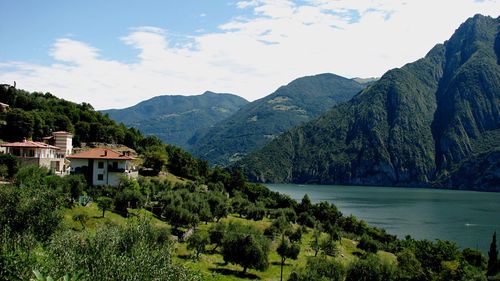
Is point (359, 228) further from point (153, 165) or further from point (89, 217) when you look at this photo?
point (89, 217)

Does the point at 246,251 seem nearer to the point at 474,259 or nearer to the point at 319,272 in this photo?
the point at 319,272

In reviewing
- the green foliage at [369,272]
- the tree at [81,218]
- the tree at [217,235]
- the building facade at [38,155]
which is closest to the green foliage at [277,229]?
the tree at [217,235]

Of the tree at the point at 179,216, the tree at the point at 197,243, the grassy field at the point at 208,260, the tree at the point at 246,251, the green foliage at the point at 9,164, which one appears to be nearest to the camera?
the grassy field at the point at 208,260

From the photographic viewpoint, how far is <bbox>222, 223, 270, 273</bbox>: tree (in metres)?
50.8

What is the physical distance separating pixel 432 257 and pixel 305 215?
30.9 m

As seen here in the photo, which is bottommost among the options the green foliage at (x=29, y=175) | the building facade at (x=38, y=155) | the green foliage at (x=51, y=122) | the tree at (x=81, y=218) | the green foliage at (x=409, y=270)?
the green foliage at (x=409, y=270)

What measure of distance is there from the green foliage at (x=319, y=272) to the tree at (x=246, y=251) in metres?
5.72

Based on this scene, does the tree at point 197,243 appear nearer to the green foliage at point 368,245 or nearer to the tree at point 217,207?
the tree at point 217,207

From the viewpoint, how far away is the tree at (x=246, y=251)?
1998 inches

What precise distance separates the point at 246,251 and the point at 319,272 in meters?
8.86

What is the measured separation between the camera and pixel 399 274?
52.8m

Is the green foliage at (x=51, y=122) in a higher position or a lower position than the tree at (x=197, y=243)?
higher

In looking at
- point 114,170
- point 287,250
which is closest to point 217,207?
point 114,170

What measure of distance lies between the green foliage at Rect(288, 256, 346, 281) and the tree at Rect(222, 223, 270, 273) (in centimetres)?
572
